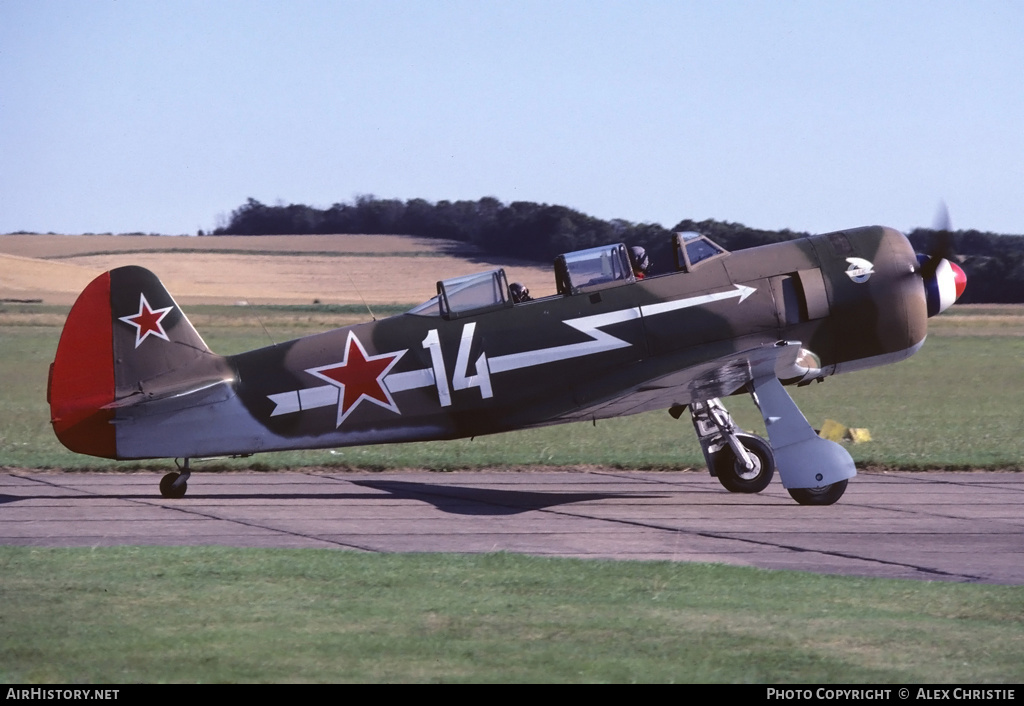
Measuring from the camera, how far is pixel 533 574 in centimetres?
872

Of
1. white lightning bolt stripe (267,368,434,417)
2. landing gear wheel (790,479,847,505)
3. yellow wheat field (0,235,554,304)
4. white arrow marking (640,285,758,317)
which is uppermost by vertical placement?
yellow wheat field (0,235,554,304)

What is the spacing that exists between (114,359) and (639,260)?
5.54m

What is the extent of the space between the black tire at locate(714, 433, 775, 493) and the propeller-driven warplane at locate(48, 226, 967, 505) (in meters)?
0.79

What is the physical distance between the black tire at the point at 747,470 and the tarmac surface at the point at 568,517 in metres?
0.21

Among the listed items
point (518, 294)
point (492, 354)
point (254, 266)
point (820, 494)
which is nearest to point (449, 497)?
point (492, 354)

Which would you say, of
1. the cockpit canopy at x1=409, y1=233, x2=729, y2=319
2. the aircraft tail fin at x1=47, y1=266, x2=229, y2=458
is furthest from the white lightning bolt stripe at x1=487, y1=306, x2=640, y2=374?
the aircraft tail fin at x1=47, y1=266, x2=229, y2=458

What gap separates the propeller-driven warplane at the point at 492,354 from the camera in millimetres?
12312

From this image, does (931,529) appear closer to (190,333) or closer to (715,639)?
(715,639)

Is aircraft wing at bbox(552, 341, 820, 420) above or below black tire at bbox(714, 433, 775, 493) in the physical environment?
above

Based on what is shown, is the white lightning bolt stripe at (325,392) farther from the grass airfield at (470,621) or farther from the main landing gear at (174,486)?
the grass airfield at (470,621)

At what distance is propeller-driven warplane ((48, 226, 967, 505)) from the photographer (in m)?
12.3

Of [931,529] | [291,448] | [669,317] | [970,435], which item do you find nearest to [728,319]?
[669,317]

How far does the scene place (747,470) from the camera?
13039mm

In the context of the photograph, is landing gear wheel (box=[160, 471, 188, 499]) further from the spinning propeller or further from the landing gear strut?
the spinning propeller
